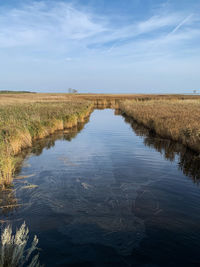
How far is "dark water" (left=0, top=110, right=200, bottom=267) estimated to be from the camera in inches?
188

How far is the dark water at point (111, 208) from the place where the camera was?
477 cm

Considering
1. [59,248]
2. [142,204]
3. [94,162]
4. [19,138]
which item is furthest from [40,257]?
[19,138]

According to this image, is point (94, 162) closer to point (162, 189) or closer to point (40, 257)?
point (162, 189)

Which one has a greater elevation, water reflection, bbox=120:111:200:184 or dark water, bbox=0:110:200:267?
water reflection, bbox=120:111:200:184

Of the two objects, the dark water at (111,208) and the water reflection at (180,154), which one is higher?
the water reflection at (180,154)

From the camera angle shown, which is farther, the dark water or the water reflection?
→ the water reflection

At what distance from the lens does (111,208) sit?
6516 millimetres

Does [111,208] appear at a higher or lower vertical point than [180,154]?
lower

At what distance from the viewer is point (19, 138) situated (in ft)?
44.4

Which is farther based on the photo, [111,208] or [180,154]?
[180,154]

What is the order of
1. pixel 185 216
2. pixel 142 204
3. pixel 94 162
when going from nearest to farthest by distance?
pixel 185 216
pixel 142 204
pixel 94 162

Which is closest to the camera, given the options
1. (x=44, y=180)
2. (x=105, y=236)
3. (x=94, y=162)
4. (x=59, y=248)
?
(x=59, y=248)

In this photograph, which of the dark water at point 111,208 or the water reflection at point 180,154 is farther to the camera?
the water reflection at point 180,154

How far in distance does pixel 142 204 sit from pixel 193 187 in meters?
2.39
